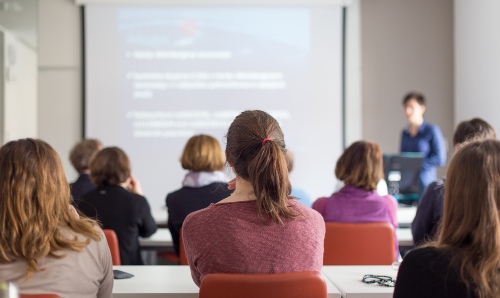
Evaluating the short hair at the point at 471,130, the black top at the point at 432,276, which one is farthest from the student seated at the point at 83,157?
the black top at the point at 432,276

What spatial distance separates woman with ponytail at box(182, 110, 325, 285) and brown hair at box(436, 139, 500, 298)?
21.8 inches

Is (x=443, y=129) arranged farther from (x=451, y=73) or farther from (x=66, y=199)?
(x=66, y=199)

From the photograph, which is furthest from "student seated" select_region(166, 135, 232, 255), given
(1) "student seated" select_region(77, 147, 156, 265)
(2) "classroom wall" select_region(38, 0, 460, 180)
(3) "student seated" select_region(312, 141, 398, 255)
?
(2) "classroom wall" select_region(38, 0, 460, 180)

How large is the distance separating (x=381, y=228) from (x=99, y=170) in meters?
1.55

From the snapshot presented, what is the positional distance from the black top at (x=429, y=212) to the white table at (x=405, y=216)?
1064 mm

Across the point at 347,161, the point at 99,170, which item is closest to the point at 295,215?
the point at 347,161

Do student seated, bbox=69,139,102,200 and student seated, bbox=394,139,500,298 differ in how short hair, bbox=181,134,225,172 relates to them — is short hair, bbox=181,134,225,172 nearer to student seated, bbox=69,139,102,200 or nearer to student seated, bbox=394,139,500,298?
student seated, bbox=69,139,102,200

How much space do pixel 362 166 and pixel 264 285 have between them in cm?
176

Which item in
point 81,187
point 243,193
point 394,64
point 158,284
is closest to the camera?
point 243,193

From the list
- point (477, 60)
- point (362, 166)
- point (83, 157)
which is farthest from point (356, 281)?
point (477, 60)

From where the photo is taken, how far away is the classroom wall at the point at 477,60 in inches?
245

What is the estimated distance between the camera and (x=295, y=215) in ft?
6.79

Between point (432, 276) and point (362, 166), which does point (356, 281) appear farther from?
point (362, 166)

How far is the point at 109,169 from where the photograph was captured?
371 centimetres
